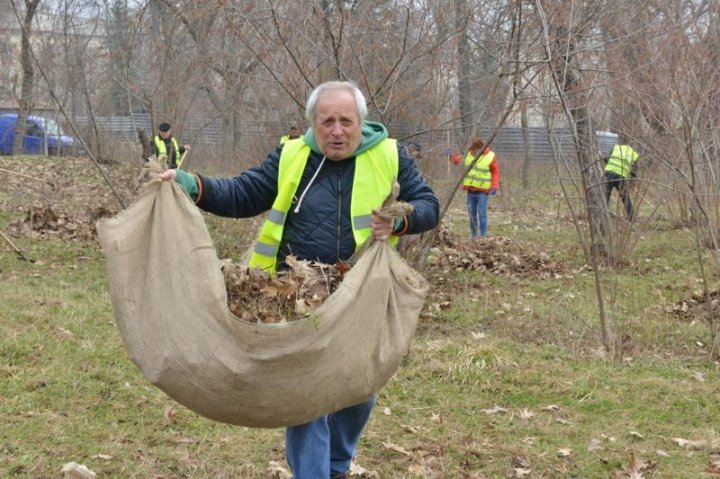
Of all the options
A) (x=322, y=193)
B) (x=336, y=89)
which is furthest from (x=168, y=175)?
(x=336, y=89)

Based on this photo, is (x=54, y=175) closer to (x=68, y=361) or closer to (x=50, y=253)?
(x=50, y=253)

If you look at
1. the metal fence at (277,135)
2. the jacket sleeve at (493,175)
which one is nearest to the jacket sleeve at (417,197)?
the metal fence at (277,135)

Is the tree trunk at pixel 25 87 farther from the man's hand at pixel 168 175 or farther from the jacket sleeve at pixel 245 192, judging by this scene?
the man's hand at pixel 168 175

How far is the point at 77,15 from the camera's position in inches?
623

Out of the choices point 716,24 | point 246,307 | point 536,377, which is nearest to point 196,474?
point 246,307

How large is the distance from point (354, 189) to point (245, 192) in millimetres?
494

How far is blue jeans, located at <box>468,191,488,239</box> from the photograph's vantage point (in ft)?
43.3

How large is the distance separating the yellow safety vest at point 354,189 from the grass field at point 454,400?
1.28 m

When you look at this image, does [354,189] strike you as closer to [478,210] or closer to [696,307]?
[696,307]

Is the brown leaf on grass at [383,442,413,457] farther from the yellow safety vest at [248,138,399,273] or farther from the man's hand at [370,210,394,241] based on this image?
the man's hand at [370,210,394,241]

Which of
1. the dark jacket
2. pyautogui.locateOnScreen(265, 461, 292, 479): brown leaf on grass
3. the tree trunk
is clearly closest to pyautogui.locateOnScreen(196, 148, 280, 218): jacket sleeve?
the dark jacket

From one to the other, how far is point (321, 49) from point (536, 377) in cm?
313

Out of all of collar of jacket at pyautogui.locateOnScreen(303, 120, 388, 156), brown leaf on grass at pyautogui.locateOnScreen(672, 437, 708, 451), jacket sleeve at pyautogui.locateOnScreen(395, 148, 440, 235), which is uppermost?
collar of jacket at pyautogui.locateOnScreen(303, 120, 388, 156)

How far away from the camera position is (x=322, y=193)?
3.63 metres
